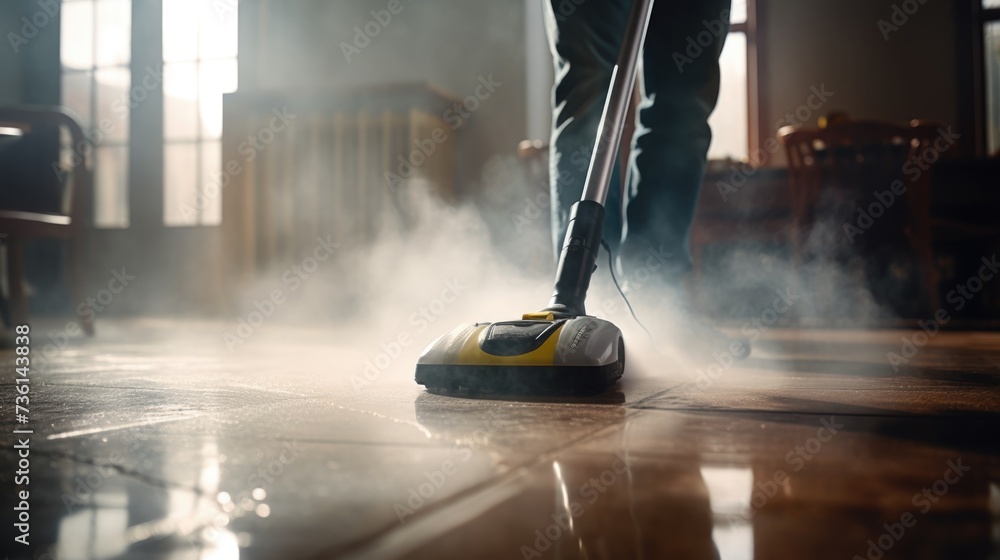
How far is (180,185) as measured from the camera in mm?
4496

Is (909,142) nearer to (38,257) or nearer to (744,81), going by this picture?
(744,81)

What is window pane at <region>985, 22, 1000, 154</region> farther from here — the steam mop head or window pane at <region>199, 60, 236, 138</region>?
the steam mop head

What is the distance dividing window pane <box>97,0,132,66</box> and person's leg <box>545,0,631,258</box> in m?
3.96

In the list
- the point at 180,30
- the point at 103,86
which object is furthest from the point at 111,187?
the point at 180,30

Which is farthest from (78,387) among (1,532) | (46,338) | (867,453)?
(46,338)

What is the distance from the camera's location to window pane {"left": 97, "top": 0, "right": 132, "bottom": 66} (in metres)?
4.61

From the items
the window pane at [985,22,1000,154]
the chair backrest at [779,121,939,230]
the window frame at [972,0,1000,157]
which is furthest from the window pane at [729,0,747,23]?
the chair backrest at [779,121,939,230]

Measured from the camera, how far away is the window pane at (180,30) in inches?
176

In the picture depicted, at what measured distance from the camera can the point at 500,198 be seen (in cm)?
378

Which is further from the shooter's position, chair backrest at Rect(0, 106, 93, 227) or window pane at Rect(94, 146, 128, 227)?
window pane at Rect(94, 146, 128, 227)

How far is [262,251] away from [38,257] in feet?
5.11

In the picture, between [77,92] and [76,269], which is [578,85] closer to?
[76,269]

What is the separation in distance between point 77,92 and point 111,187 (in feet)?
1.82

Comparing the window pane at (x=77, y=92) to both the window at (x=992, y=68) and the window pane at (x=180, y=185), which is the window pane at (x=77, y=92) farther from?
the window at (x=992, y=68)
